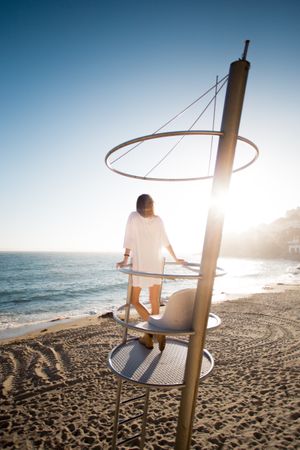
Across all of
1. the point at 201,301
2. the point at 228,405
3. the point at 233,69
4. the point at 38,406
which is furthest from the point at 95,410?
the point at 233,69

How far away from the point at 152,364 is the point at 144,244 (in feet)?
4.02

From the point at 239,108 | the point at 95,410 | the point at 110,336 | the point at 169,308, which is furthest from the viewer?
the point at 110,336

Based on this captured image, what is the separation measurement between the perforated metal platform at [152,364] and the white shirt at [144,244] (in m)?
0.72

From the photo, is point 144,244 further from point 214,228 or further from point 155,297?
point 214,228

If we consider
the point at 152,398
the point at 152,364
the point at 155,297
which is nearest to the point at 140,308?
the point at 155,297

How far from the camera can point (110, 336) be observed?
27.7 ft

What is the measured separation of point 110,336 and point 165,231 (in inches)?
258

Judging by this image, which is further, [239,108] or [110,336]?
[110,336]

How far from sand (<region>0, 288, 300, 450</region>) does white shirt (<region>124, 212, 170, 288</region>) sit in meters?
2.56

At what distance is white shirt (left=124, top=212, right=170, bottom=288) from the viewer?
2.89 m

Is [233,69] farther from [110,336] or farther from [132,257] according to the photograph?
[110,336]

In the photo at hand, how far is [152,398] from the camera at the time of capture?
459 centimetres

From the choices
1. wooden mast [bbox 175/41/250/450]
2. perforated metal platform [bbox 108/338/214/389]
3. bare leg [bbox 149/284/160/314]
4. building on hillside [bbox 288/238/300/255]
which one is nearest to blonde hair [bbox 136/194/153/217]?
bare leg [bbox 149/284/160/314]

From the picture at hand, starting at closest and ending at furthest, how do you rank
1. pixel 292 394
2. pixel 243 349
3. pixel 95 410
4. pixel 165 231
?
pixel 165 231 < pixel 95 410 < pixel 292 394 < pixel 243 349
